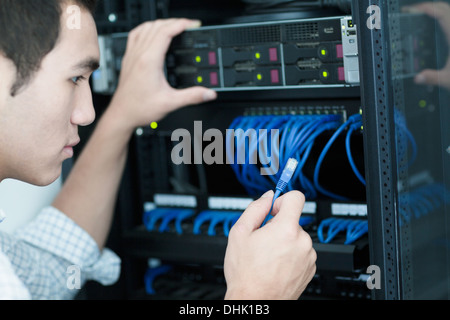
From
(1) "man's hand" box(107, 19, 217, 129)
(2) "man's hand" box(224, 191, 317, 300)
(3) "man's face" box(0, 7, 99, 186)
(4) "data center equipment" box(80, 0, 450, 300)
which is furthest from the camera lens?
(1) "man's hand" box(107, 19, 217, 129)

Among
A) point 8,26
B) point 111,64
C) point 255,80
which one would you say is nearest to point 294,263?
point 255,80

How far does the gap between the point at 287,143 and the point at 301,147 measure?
0.12ft

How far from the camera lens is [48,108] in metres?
1.21

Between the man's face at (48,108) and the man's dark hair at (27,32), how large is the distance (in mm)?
13

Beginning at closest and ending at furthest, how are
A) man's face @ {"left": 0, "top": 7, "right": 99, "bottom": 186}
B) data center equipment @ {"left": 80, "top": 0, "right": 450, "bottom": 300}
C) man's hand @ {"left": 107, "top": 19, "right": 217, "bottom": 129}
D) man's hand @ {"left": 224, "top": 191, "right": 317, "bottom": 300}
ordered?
man's hand @ {"left": 224, "top": 191, "right": 317, "bottom": 300} < man's face @ {"left": 0, "top": 7, "right": 99, "bottom": 186} < data center equipment @ {"left": 80, "top": 0, "right": 450, "bottom": 300} < man's hand @ {"left": 107, "top": 19, "right": 217, "bottom": 129}

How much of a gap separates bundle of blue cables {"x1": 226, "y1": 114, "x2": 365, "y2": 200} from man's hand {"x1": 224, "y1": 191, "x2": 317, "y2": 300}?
34 centimetres

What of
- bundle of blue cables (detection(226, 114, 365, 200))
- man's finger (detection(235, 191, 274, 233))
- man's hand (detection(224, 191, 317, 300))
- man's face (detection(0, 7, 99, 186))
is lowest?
man's hand (detection(224, 191, 317, 300))

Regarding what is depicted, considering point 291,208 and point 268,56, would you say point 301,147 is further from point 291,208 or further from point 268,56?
point 291,208

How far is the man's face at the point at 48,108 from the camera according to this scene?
3.84ft

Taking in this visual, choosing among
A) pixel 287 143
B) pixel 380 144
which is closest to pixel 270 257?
pixel 380 144

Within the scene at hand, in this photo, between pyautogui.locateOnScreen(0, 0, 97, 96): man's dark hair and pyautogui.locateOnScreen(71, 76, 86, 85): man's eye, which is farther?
pyautogui.locateOnScreen(71, 76, 86, 85): man's eye

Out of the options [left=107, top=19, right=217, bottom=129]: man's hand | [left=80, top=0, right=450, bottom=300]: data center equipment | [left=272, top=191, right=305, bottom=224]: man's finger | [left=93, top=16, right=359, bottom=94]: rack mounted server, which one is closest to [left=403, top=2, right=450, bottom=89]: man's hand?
[left=80, top=0, right=450, bottom=300]: data center equipment

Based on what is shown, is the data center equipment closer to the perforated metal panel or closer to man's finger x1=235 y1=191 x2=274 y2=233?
the perforated metal panel

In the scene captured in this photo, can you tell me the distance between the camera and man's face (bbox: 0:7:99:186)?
3.84ft
